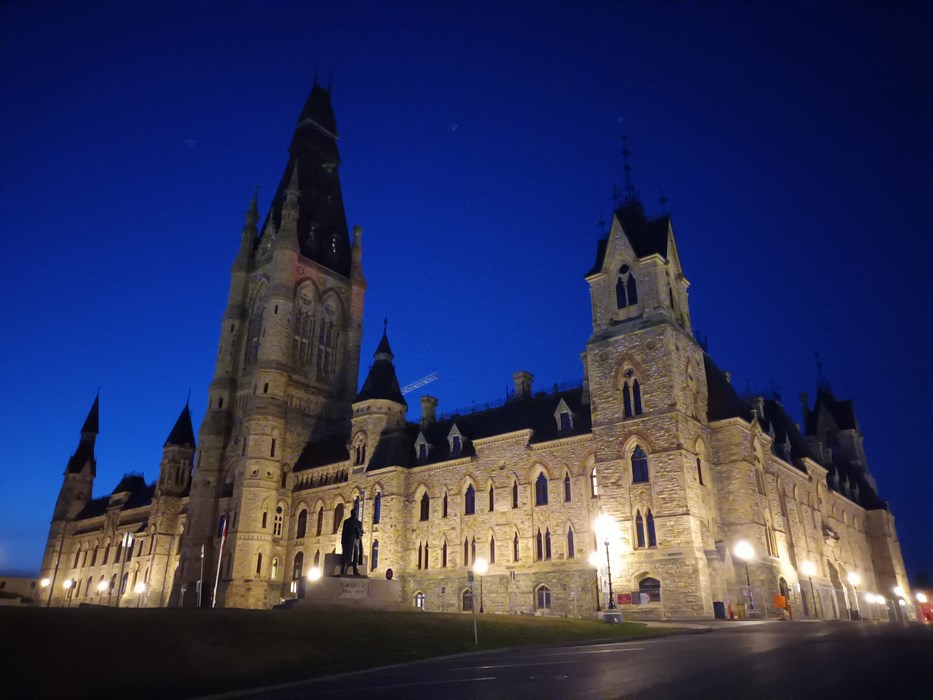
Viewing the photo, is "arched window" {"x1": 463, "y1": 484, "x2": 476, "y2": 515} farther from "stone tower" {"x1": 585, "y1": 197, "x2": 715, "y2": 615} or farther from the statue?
the statue

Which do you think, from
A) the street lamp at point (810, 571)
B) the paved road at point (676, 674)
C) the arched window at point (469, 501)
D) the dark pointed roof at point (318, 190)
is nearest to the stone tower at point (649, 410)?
the arched window at point (469, 501)

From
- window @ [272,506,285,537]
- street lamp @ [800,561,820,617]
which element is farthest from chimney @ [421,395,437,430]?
street lamp @ [800,561,820,617]

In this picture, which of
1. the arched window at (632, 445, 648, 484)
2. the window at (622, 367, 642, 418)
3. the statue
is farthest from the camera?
the window at (622, 367, 642, 418)

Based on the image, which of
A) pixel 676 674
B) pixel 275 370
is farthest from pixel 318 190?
pixel 676 674

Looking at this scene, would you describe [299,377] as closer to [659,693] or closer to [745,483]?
[745,483]

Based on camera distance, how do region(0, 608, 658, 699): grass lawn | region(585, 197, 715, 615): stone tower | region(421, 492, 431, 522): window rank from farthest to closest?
region(421, 492, 431, 522): window < region(585, 197, 715, 615): stone tower < region(0, 608, 658, 699): grass lawn

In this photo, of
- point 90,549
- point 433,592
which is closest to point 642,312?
point 433,592

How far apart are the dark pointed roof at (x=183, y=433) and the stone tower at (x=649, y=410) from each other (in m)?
47.7

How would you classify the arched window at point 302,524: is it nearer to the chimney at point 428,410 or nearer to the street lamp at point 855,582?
the chimney at point 428,410

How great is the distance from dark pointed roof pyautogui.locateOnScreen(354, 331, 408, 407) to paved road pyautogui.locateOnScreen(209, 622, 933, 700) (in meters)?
36.3

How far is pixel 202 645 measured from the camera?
18.1 meters

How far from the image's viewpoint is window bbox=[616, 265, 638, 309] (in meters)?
43.8

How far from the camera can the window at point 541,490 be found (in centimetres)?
4356

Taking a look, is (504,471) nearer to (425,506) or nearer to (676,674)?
(425,506)
